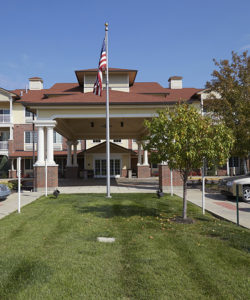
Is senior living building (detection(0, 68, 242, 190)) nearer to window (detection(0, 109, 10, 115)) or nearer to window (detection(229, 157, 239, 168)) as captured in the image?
window (detection(0, 109, 10, 115))

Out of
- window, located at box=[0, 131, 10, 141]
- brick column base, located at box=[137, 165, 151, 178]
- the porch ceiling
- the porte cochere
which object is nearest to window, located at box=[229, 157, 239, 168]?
the porte cochere

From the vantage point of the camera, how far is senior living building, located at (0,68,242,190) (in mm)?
17177

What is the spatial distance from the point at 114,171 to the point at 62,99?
56.2ft

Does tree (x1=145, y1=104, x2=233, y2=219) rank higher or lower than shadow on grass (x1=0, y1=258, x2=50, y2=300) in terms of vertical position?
higher

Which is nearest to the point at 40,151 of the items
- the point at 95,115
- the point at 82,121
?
the point at 95,115

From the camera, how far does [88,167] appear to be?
33906 millimetres

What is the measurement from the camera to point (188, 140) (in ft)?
26.0

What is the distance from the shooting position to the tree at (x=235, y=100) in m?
16.0

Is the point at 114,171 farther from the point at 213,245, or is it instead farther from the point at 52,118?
the point at 213,245

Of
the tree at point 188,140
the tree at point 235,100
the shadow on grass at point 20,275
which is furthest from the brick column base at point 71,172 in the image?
the shadow on grass at point 20,275

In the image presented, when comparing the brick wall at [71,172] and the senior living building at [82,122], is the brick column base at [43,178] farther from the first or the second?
the brick wall at [71,172]

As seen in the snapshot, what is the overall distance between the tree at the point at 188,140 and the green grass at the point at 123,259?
1.93 metres

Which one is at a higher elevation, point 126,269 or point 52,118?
point 52,118

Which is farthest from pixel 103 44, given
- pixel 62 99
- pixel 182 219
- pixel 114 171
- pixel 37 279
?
pixel 114 171
